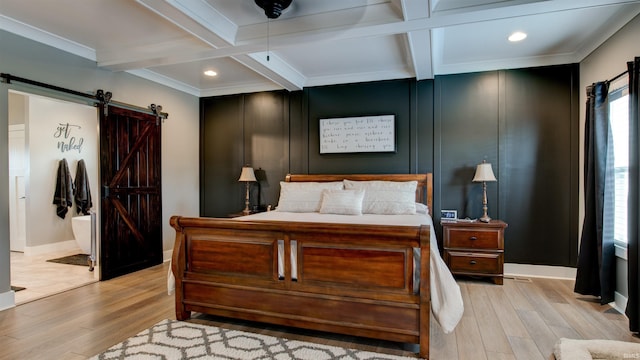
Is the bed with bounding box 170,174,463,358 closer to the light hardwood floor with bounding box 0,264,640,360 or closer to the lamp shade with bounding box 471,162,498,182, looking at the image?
the light hardwood floor with bounding box 0,264,640,360

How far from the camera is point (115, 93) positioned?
161 inches

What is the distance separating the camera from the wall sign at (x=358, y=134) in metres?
4.51

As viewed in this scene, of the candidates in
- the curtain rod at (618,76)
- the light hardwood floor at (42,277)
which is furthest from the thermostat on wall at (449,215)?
the light hardwood floor at (42,277)

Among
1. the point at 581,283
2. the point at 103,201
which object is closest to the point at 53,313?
the point at 103,201

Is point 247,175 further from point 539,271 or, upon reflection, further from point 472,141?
point 539,271

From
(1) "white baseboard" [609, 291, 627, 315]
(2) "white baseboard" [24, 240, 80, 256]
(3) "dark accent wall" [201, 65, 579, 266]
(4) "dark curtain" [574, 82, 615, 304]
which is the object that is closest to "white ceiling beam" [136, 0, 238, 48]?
(3) "dark accent wall" [201, 65, 579, 266]

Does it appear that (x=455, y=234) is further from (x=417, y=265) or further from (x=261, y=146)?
(x=261, y=146)

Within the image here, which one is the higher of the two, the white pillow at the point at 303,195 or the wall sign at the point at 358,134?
the wall sign at the point at 358,134

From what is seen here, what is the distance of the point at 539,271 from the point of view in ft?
13.3

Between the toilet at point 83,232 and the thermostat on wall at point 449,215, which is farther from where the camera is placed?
the toilet at point 83,232

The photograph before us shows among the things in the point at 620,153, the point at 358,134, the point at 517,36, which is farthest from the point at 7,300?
the point at 620,153

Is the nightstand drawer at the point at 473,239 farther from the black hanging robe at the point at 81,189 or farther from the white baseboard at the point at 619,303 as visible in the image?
the black hanging robe at the point at 81,189

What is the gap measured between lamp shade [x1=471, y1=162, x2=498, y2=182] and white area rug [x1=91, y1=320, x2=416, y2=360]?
2402mm

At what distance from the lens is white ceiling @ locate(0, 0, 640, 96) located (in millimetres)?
Result: 2695
